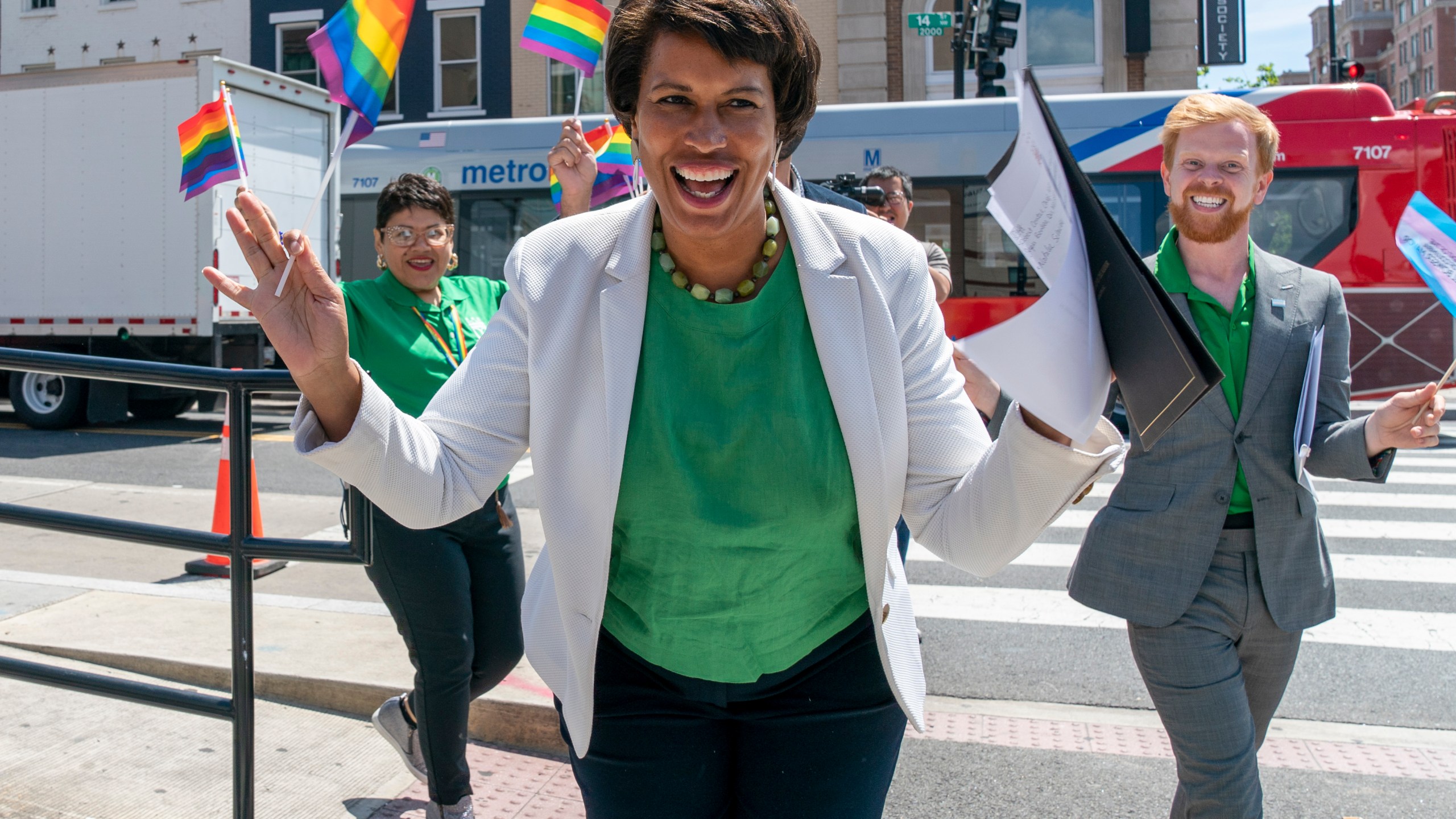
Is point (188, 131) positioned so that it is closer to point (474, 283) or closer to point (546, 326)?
point (474, 283)

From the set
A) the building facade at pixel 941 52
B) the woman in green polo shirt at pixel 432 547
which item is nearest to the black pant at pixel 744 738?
the woman in green polo shirt at pixel 432 547

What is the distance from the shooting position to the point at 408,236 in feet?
11.8

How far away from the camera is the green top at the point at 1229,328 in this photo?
2594mm

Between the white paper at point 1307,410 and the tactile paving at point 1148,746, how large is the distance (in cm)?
183

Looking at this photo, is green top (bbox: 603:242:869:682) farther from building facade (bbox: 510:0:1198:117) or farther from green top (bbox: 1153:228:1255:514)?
building facade (bbox: 510:0:1198:117)

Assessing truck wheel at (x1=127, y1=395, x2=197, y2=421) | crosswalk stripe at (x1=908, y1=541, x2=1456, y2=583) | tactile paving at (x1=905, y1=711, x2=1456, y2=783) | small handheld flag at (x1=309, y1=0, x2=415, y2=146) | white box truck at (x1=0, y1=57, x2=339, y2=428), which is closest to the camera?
small handheld flag at (x1=309, y1=0, x2=415, y2=146)

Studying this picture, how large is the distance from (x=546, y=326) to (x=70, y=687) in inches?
69.5

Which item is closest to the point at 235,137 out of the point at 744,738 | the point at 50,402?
the point at 744,738

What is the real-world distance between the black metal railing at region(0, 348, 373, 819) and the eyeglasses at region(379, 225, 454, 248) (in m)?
0.99

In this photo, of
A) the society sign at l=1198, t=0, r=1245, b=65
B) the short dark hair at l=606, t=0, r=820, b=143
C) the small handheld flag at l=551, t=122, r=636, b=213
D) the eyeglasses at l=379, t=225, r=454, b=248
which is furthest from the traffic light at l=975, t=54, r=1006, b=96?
the short dark hair at l=606, t=0, r=820, b=143

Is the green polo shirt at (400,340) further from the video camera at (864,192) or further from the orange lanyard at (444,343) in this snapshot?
the video camera at (864,192)

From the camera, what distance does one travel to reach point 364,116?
283 centimetres

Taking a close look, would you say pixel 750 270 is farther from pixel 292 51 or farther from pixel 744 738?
pixel 292 51

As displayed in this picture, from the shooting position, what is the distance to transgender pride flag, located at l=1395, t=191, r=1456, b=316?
8.12 ft
